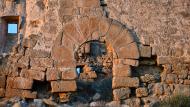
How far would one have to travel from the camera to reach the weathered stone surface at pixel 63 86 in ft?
25.9

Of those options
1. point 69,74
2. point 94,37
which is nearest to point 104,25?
point 94,37

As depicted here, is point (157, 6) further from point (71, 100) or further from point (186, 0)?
point (71, 100)

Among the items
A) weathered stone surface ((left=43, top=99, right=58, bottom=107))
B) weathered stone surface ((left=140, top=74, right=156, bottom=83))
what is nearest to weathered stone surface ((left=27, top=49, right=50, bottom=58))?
weathered stone surface ((left=43, top=99, right=58, bottom=107))

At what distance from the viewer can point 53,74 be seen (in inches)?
315

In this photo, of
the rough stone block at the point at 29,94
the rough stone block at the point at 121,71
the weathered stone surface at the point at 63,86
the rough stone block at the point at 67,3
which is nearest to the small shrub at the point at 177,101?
the rough stone block at the point at 121,71

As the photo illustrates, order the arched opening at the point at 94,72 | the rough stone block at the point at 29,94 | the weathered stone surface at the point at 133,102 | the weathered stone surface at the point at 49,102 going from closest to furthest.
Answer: the weathered stone surface at the point at 49,102 < the weathered stone surface at the point at 133,102 < the rough stone block at the point at 29,94 < the arched opening at the point at 94,72

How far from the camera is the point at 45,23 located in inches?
328

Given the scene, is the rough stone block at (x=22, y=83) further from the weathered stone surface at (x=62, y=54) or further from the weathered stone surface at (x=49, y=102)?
the weathered stone surface at (x=62, y=54)

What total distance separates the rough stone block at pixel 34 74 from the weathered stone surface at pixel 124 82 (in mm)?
1458

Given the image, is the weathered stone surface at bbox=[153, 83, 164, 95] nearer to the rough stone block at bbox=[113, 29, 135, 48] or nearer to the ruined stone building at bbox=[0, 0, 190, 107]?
the ruined stone building at bbox=[0, 0, 190, 107]

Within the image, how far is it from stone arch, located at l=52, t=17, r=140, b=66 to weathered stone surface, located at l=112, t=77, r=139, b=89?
1.51 ft

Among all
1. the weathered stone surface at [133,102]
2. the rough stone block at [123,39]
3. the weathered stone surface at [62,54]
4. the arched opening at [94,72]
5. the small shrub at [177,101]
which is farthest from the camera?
the arched opening at [94,72]

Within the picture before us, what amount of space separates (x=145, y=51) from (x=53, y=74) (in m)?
1.97

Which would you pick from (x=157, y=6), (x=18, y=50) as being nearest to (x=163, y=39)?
(x=157, y=6)
